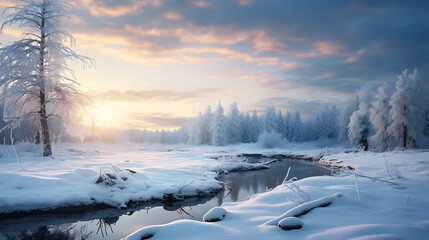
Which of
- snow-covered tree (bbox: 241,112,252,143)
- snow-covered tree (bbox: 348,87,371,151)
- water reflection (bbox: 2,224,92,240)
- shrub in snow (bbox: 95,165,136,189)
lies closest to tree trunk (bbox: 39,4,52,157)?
shrub in snow (bbox: 95,165,136,189)

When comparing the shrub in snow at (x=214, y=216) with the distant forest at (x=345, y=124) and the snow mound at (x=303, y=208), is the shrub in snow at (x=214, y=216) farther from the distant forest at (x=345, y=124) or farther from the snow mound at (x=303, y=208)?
the distant forest at (x=345, y=124)

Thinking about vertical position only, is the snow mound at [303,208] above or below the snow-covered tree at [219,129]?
below

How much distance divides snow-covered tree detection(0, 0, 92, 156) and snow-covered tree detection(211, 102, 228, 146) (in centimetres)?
4581

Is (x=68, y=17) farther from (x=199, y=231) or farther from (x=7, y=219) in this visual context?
(x=199, y=231)

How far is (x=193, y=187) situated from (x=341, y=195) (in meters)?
7.49

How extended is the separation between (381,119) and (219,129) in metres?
35.2

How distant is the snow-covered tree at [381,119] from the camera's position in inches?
1273

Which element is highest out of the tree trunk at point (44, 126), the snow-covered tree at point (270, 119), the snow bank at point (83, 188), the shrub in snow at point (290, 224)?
the snow-covered tree at point (270, 119)

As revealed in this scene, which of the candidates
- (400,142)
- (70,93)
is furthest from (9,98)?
(400,142)

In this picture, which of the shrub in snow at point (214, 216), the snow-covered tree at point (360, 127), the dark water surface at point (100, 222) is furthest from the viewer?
the snow-covered tree at point (360, 127)

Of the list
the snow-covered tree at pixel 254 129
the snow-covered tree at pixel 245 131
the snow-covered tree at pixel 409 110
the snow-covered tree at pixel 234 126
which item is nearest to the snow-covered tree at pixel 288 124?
the snow-covered tree at pixel 254 129

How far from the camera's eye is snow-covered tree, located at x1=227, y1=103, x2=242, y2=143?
65000 millimetres

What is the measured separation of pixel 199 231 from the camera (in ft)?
14.1

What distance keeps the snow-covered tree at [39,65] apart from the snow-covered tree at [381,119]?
3520cm
